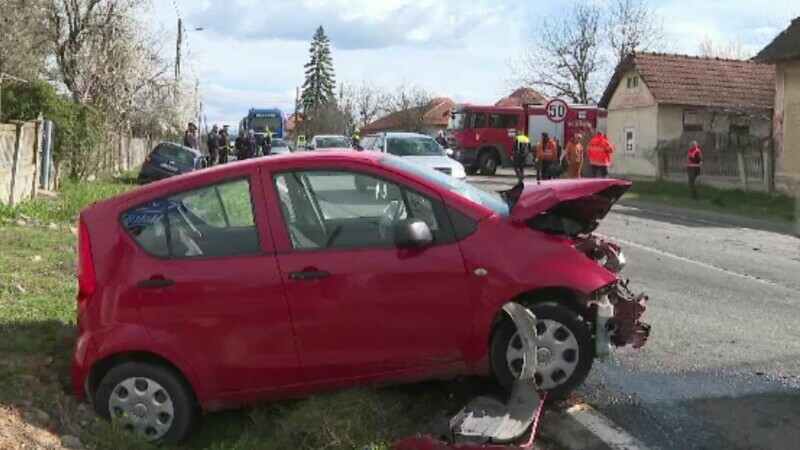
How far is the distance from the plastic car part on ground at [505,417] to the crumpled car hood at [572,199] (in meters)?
0.62

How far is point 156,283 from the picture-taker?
4930mm

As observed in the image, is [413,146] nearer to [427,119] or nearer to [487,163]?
[487,163]

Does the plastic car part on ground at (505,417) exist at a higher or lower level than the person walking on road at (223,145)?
lower

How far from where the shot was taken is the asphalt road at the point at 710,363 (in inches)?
199

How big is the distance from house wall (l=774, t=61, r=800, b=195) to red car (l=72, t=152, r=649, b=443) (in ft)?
70.0

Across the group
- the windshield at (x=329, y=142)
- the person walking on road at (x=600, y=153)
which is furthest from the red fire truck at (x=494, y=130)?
the person walking on road at (x=600, y=153)

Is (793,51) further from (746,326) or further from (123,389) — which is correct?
(123,389)

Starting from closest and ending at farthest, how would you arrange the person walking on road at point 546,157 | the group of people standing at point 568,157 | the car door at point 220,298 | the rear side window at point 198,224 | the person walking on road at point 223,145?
1. the car door at point 220,298
2. the rear side window at point 198,224
3. the group of people standing at point 568,157
4. the person walking on road at point 546,157
5. the person walking on road at point 223,145

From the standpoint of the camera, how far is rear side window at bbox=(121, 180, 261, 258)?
5.02 m

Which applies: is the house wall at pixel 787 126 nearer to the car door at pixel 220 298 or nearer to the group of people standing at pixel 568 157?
the group of people standing at pixel 568 157

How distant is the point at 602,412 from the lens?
210 inches

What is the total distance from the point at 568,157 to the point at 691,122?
45.5 feet

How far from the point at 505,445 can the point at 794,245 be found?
12.2m

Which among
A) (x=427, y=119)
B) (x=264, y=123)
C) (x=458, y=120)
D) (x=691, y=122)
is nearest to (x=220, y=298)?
(x=691, y=122)
